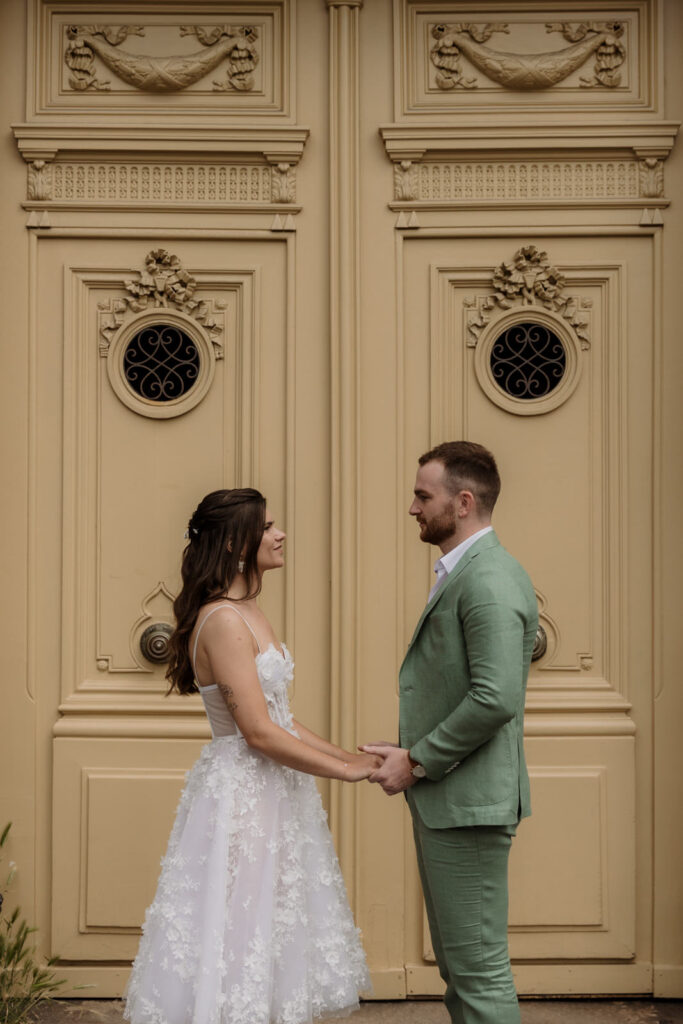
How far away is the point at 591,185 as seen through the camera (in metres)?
4.57

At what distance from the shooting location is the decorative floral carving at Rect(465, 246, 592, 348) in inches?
179

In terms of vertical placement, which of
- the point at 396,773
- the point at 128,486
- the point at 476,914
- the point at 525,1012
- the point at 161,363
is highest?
the point at 161,363

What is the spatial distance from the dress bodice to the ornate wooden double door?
987 millimetres

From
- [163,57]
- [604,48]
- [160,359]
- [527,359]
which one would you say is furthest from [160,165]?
[604,48]

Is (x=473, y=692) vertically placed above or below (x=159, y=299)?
below

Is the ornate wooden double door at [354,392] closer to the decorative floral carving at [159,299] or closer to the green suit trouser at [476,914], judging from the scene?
the decorative floral carving at [159,299]

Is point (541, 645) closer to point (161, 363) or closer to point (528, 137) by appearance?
point (161, 363)

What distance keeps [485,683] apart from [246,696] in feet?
2.26

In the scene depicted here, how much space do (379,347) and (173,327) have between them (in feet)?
2.70

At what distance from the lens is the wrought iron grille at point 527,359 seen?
15.1 feet

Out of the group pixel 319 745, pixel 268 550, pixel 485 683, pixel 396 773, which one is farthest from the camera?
pixel 319 745

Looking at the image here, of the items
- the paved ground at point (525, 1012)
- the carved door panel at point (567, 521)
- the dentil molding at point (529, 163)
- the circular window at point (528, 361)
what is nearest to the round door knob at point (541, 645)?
the carved door panel at point (567, 521)

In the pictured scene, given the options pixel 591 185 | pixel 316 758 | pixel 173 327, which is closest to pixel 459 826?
pixel 316 758

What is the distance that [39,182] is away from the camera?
4547 mm
